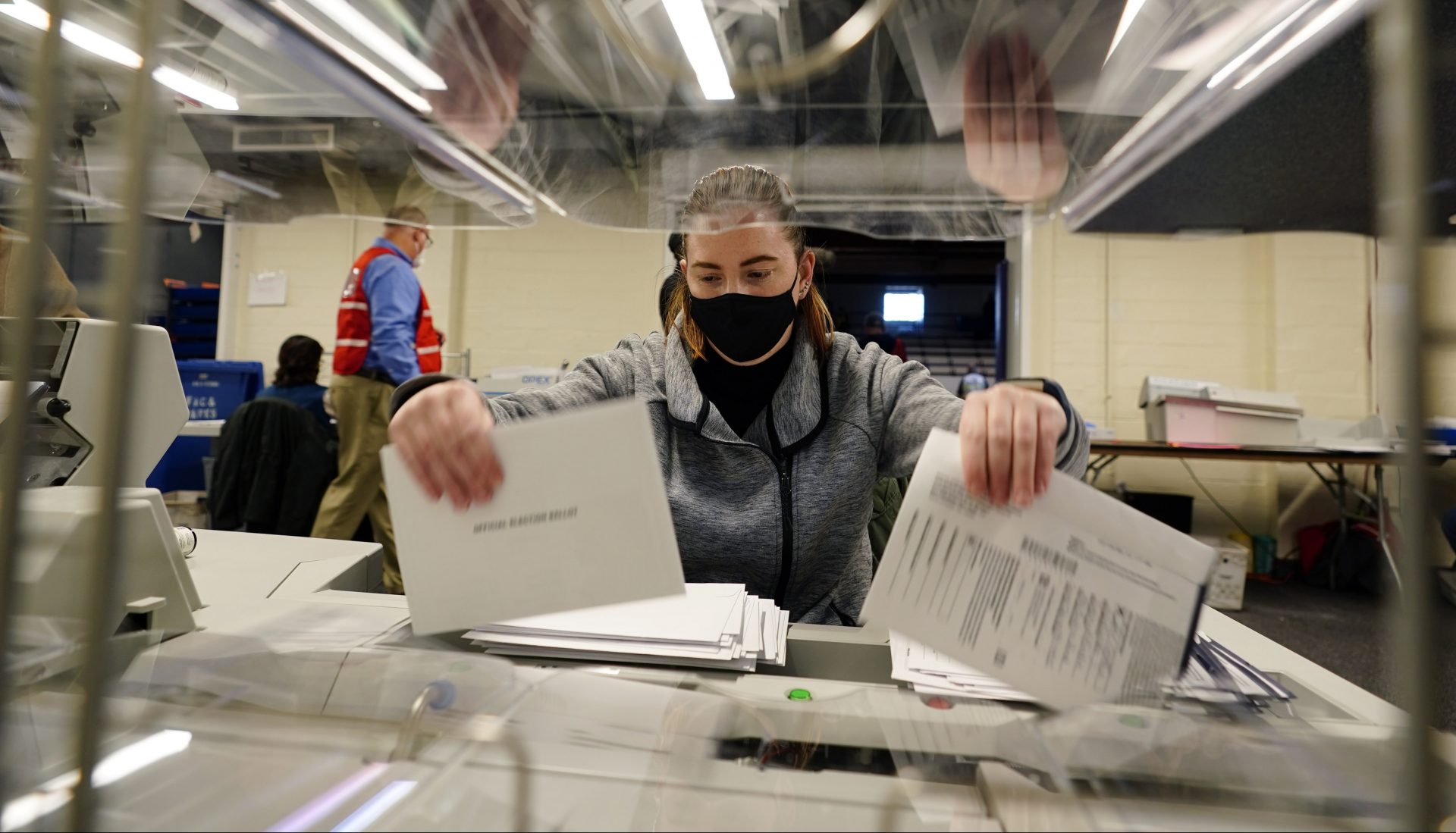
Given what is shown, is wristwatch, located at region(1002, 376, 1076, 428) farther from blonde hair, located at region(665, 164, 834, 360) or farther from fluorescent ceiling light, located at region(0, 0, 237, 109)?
fluorescent ceiling light, located at region(0, 0, 237, 109)

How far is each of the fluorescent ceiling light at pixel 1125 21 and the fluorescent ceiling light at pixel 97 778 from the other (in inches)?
30.3

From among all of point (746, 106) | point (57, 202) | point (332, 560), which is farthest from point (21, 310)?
point (332, 560)

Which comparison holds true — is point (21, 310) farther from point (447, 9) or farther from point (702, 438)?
point (702, 438)

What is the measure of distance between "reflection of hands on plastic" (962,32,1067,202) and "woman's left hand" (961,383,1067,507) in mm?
243

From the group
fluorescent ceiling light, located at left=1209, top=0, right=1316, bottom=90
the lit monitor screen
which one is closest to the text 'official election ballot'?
fluorescent ceiling light, located at left=1209, top=0, right=1316, bottom=90

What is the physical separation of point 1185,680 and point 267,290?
4951 mm

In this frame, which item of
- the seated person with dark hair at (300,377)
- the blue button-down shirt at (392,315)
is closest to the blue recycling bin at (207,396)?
the seated person with dark hair at (300,377)

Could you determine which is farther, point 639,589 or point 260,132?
point 260,132

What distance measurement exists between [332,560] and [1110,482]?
3.95 meters

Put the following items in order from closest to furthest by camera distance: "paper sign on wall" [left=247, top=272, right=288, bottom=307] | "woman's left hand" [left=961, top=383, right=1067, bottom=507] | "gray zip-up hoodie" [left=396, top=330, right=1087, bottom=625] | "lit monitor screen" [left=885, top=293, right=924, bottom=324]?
"woman's left hand" [left=961, top=383, right=1067, bottom=507] < "gray zip-up hoodie" [left=396, top=330, right=1087, bottom=625] < "lit monitor screen" [left=885, top=293, right=924, bottom=324] < "paper sign on wall" [left=247, top=272, right=288, bottom=307]

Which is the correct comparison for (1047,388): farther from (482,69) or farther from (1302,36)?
(482,69)

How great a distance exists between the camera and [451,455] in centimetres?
43

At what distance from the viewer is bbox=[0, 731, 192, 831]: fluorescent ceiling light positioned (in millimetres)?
347

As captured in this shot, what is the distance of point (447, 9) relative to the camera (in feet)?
1.67
